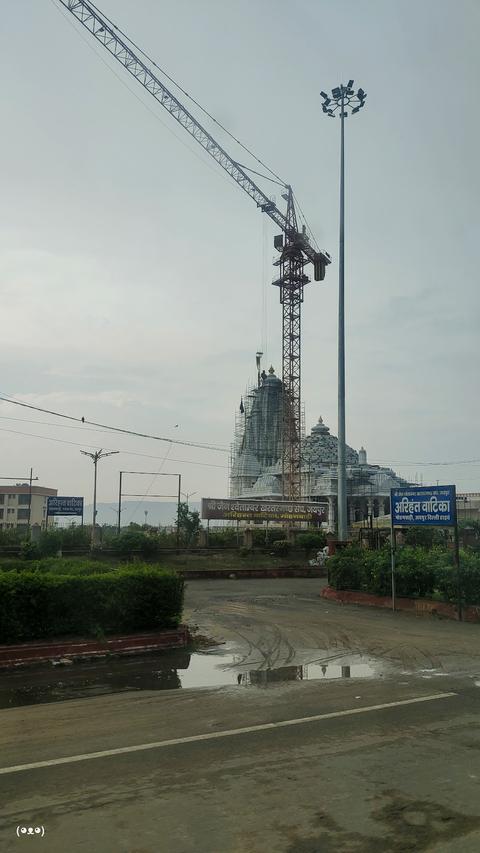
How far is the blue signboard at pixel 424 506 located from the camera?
1755 cm

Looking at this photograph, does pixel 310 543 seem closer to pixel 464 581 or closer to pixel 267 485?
pixel 464 581

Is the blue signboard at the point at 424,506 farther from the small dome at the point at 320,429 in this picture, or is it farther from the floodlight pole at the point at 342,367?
the small dome at the point at 320,429

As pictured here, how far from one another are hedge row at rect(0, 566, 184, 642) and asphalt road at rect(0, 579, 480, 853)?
10.2 feet

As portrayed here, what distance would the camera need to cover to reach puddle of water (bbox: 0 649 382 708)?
369 inches

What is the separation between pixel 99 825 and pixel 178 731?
257 centimetres

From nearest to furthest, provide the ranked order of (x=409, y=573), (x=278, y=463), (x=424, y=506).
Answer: (x=424, y=506) → (x=409, y=573) → (x=278, y=463)

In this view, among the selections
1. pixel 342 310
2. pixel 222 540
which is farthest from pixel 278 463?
pixel 342 310

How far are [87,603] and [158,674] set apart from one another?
2389mm

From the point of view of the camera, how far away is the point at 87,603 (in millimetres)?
12148

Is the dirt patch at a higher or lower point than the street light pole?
lower

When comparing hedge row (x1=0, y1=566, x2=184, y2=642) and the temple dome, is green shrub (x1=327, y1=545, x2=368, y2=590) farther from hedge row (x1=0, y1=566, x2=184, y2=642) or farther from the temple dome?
the temple dome

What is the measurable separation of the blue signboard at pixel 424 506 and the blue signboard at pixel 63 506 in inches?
1388

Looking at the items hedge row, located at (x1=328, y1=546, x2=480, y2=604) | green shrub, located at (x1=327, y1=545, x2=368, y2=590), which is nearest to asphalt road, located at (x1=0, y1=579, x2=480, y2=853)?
hedge row, located at (x1=328, y1=546, x2=480, y2=604)

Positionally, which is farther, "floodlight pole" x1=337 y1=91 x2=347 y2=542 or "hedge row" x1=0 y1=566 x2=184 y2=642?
"floodlight pole" x1=337 y1=91 x2=347 y2=542
